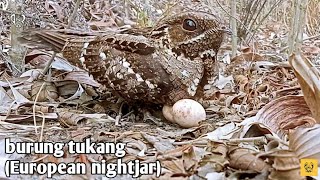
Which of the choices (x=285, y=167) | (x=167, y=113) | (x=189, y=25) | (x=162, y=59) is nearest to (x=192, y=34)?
(x=189, y=25)

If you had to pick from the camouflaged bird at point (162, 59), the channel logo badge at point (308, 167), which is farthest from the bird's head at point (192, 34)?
the channel logo badge at point (308, 167)

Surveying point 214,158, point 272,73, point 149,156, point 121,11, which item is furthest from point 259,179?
point 121,11

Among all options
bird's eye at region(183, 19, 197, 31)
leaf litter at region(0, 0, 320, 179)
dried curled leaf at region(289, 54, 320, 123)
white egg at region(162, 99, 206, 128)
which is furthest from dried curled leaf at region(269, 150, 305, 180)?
bird's eye at region(183, 19, 197, 31)

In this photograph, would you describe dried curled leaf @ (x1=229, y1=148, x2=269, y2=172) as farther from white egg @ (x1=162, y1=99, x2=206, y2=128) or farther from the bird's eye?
the bird's eye

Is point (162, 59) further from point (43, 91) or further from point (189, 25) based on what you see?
point (43, 91)

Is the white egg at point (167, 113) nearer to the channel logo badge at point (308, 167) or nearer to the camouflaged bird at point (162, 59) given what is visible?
the camouflaged bird at point (162, 59)

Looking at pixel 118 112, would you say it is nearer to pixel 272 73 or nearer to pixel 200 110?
pixel 200 110
